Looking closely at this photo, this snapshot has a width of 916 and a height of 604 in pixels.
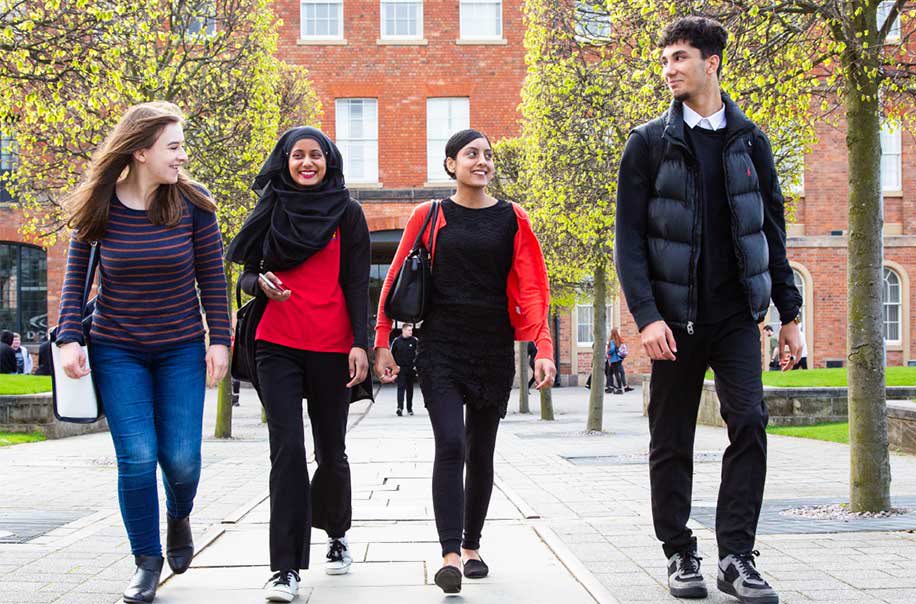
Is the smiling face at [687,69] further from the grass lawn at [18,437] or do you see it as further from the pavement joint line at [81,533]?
the grass lawn at [18,437]

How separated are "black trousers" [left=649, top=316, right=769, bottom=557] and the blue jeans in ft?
6.63

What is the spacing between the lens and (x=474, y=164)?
5.25 metres

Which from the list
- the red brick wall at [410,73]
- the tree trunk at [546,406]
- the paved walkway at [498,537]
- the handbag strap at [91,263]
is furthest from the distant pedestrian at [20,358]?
the handbag strap at [91,263]

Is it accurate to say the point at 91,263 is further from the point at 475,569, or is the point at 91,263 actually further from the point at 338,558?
the point at 475,569

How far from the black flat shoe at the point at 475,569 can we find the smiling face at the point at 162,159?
2.20m

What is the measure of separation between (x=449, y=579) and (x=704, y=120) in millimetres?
2244

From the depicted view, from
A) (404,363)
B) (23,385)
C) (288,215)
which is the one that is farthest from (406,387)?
(288,215)

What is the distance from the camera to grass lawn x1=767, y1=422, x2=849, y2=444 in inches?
552

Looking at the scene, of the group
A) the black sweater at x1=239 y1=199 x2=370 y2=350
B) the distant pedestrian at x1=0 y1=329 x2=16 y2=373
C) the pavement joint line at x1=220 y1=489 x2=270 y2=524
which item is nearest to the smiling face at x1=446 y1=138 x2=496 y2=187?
the black sweater at x1=239 y1=199 x2=370 y2=350

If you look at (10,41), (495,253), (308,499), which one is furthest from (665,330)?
(10,41)

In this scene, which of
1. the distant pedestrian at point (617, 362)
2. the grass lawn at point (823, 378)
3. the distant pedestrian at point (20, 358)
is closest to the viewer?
the grass lawn at point (823, 378)

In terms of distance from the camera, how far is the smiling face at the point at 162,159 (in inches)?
194

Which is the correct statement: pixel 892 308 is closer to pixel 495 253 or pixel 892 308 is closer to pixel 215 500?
pixel 215 500

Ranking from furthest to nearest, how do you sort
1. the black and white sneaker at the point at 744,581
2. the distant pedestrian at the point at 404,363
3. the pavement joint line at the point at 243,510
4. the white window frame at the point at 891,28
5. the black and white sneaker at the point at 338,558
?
1. the distant pedestrian at the point at 404,363
2. the white window frame at the point at 891,28
3. the pavement joint line at the point at 243,510
4. the black and white sneaker at the point at 338,558
5. the black and white sneaker at the point at 744,581
